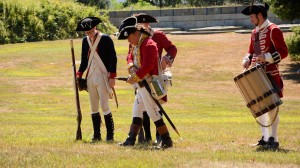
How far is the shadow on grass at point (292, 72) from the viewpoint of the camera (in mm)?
30500

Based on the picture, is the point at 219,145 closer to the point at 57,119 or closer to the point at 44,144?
the point at 44,144

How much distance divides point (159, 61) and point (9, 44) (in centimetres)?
3362

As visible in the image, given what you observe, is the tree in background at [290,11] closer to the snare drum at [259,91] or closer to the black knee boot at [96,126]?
the black knee boot at [96,126]

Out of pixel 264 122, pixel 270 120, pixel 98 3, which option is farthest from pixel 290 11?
pixel 98 3

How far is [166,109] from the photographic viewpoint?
21984 mm

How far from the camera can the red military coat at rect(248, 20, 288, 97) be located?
393 inches

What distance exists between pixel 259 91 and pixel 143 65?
173 cm

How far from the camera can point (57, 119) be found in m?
18.4

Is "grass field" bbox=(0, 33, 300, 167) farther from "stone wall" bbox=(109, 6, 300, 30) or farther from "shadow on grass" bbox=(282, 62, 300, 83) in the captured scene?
"stone wall" bbox=(109, 6, 300, 30)

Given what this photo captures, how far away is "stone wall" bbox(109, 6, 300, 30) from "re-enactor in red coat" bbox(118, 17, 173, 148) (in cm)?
3890

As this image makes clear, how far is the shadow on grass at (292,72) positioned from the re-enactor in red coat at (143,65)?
2032 cm

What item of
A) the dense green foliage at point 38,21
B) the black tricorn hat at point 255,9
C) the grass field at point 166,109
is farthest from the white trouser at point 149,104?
the dense green foliage at point 38,21

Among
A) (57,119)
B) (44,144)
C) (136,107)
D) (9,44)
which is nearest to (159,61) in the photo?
(136,107)

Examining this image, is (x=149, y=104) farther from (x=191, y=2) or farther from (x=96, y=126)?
(x=191, y=2)
